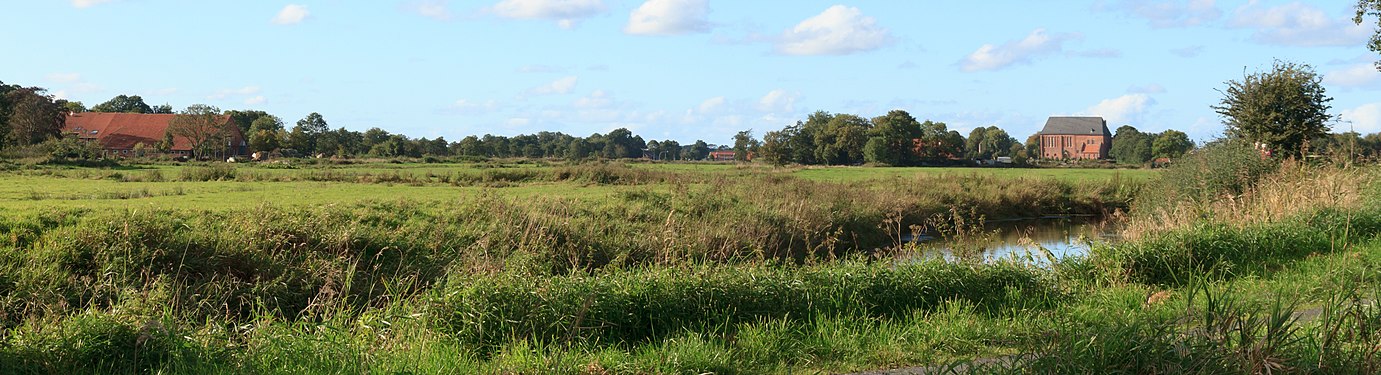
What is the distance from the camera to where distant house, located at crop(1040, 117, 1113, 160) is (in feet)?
522

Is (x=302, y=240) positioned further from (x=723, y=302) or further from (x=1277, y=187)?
(x=1277, y=187)

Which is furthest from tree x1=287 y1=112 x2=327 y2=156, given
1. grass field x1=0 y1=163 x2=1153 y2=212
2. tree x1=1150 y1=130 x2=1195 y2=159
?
tree x1=1150 y1=130 x2=1195 y2=159

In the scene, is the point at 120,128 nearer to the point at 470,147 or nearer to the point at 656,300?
the point at 470,147

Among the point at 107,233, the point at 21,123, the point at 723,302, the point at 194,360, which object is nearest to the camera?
the point at 194,360

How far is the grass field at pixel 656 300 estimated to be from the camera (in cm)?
592

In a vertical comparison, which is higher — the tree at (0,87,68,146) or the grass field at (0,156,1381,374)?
the tree at (0,87,68,146)

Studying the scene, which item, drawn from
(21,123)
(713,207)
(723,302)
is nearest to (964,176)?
(713,207)

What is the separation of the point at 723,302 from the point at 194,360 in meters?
4.21

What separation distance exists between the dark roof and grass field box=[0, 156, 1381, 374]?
497 feet

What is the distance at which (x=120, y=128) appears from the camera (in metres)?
94.4

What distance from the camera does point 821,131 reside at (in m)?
103

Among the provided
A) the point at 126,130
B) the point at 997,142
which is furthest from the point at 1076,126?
the point at 126,130

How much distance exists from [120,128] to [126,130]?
28.9 inches

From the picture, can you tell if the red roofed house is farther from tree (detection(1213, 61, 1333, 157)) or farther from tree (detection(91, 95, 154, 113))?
tree (detection(1213, 61, 1333, 157))
